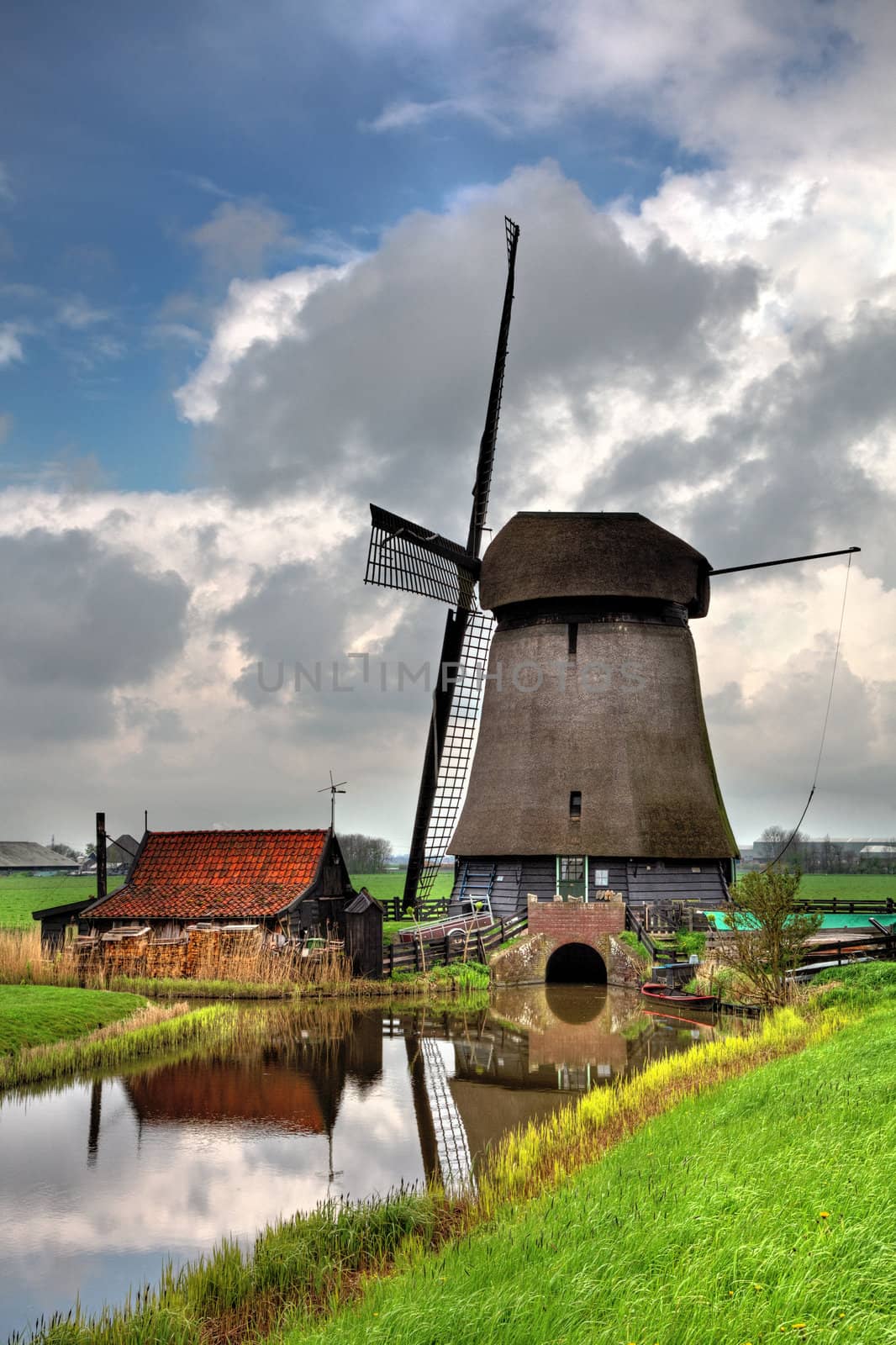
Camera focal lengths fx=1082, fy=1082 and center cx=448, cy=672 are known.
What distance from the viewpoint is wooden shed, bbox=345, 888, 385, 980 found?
2069cm

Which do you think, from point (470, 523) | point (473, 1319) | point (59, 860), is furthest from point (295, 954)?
point (59, 860)

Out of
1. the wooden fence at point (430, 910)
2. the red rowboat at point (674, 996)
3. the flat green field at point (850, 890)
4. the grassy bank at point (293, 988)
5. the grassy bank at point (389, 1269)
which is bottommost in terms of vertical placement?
the flat green field at point (850, 890)

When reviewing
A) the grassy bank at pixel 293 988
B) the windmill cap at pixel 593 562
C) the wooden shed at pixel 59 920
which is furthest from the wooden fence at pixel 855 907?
the wooden shed at pixel 59 920

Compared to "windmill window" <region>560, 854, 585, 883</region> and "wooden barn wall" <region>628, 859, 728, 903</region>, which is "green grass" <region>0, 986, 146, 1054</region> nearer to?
"windmill window" <region>560, 854, 585, 883</region>

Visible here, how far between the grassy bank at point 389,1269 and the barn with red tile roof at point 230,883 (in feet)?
45.5

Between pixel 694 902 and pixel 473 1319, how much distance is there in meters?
21.5

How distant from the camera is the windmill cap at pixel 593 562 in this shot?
26.0 metres

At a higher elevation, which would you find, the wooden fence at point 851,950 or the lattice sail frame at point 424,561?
the lattice sail frame at point 424,561

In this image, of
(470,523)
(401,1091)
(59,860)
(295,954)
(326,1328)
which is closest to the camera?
(326,1328)

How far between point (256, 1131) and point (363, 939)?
33.8ft

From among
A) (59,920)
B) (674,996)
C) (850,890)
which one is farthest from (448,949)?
(850,890)

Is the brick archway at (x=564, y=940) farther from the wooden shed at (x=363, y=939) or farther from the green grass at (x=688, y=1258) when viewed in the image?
the green grass at (x=688, y=1258)

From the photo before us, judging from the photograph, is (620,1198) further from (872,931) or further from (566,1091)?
(872,931)

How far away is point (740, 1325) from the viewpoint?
14.2ft
